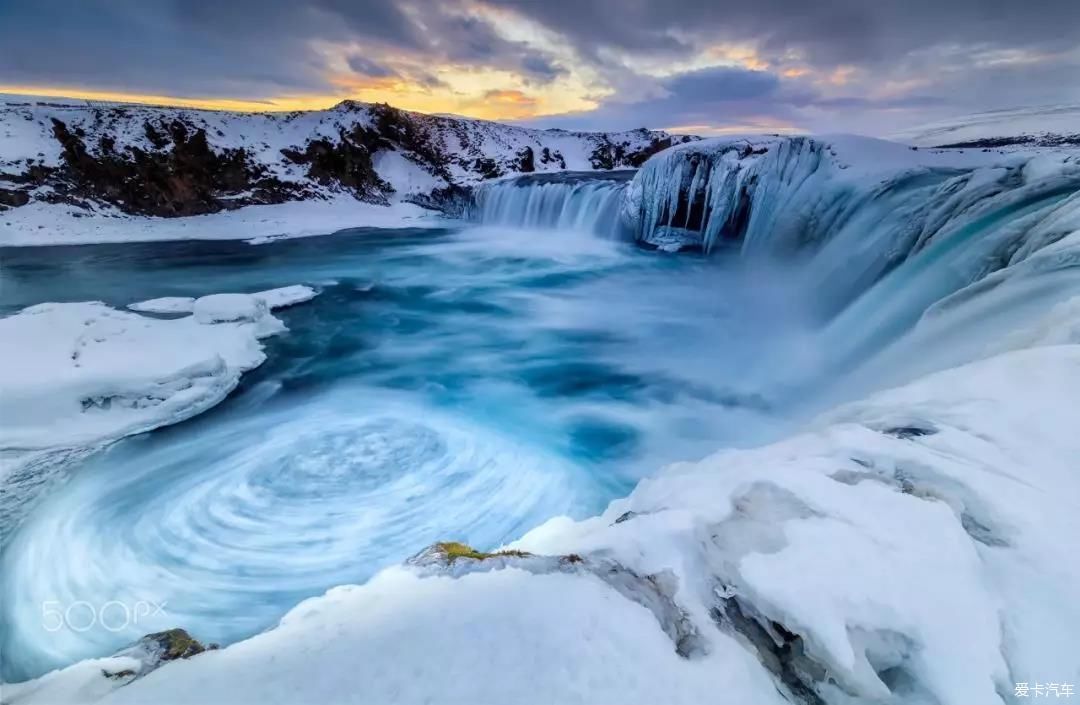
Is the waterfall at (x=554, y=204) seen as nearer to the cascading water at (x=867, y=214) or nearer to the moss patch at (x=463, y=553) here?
the cascading water at (x=867, y=214)

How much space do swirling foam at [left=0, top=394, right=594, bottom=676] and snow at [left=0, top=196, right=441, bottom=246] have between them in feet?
59.1

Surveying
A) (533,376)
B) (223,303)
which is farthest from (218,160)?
(533,376)

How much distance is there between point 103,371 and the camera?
5.71m

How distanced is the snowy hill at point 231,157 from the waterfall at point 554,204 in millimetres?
3566

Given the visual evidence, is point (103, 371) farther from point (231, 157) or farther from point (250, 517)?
point (231, 157)

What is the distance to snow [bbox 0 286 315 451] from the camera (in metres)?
5.01

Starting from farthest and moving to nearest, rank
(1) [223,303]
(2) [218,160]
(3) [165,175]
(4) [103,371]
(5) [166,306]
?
(2) [218,160]
(3) [165,175]
(5) [166,306]
(1) [223,303]
(4) [103,371]

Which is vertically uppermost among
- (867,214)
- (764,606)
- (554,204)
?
(867,214)

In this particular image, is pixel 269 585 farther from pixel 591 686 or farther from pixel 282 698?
pixel 591 686

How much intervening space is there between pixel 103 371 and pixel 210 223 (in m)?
20.8

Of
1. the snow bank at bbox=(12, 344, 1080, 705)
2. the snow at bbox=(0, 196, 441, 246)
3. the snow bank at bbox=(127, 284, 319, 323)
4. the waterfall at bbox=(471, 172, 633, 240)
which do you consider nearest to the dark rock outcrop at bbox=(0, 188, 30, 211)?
the snow at bbox=(0, 196, 441, 246)

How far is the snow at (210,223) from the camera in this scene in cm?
1912

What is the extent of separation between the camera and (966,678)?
1.44 meters

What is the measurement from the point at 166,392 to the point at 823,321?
31.4ft
